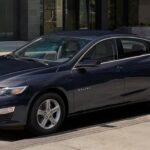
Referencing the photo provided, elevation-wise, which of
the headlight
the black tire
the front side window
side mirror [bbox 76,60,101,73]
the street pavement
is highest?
the front side window

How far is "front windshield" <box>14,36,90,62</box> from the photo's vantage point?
820 centimetres

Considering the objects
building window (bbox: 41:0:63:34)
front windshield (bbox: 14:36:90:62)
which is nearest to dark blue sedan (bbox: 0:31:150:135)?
front windshield (bbox: 14:36:90:62)

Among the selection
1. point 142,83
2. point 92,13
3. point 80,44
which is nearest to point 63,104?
point 80,44

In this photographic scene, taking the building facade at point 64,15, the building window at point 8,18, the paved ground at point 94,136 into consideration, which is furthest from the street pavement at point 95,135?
the building window at point 8,18

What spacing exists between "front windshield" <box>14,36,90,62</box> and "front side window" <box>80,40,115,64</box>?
0.57 feet

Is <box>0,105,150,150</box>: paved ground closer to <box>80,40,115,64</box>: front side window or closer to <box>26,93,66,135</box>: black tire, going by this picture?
<box>26,93,66,135</box>: black tire

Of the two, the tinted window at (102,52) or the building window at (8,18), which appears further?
the building window at (8,18)

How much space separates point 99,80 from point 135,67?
35.9 inches

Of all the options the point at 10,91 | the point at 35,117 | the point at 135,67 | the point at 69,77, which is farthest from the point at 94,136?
the point at 135,67

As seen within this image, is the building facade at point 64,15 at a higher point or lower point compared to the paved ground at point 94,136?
higher

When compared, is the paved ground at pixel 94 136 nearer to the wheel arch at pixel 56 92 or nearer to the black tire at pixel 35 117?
the black tire at pixel 35 117

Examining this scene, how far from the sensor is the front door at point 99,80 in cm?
795

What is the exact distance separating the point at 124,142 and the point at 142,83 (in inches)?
79.9

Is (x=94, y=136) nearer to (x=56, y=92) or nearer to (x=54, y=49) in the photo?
(x=56, y=92)
